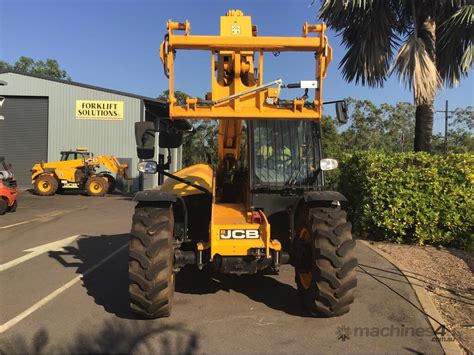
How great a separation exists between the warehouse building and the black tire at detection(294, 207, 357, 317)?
76.5 feet

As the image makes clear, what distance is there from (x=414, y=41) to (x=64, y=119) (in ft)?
74.4

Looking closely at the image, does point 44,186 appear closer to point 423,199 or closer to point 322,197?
point 423,199

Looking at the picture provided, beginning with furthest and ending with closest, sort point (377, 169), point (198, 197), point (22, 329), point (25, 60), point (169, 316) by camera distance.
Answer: point (25, 60) → point (377, 169) → point (198, 197) → point (169, 316) → point (22, 329)

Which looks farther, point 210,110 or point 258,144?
point 258,144

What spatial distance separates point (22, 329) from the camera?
4.49 meters

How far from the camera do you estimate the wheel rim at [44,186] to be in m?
22.5

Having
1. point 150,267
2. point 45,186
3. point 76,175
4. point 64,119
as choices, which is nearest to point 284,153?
point 150,267

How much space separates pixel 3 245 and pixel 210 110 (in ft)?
21.5

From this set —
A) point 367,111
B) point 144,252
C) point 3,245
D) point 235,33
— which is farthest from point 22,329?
point 367,111

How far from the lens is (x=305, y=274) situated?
518 cm

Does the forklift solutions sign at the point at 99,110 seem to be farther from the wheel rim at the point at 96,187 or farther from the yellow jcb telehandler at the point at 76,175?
the wheel rim at the point at 96,187

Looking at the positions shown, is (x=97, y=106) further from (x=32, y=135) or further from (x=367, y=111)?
(x=367, y=111)
